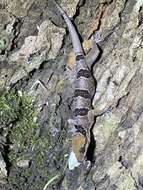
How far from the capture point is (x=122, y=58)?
5281 mm

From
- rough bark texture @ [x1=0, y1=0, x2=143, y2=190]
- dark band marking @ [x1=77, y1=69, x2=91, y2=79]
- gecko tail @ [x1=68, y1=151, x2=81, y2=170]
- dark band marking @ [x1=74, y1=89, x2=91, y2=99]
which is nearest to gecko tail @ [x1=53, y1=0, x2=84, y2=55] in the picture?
rough bark texture @ [x1=0, y1=0, x2=143, y2=190]

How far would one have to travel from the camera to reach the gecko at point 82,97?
5480mm

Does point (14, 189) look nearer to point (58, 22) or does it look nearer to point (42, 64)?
point (42, 64)

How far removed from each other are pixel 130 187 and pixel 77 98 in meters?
1.75

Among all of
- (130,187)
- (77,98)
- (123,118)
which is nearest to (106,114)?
(123,118)

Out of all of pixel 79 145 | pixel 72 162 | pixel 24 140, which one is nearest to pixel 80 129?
pixel 79 145

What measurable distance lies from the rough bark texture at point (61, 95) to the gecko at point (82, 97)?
0.41ft

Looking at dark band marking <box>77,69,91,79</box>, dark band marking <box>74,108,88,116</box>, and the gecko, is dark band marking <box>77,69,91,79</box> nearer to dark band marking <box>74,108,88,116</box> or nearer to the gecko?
the gecko

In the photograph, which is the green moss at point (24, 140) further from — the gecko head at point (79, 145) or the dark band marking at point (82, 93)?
the dark band marking at point (82, 93)

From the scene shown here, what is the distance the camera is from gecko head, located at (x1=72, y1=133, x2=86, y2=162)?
5301 millimetres

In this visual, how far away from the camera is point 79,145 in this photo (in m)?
5.48

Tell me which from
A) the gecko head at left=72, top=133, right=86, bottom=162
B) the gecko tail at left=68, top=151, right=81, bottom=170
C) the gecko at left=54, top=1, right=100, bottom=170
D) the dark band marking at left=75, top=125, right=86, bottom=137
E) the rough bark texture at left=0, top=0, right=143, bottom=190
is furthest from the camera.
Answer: the dark band marking at left=75, top=125, right=86, bottom=137

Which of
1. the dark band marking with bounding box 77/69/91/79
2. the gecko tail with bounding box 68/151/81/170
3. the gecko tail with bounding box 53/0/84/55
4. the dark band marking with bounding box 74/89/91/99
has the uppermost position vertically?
the gecko tail with bounding box 53/0/84/55

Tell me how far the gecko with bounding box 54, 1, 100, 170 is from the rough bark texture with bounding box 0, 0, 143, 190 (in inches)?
4.9
